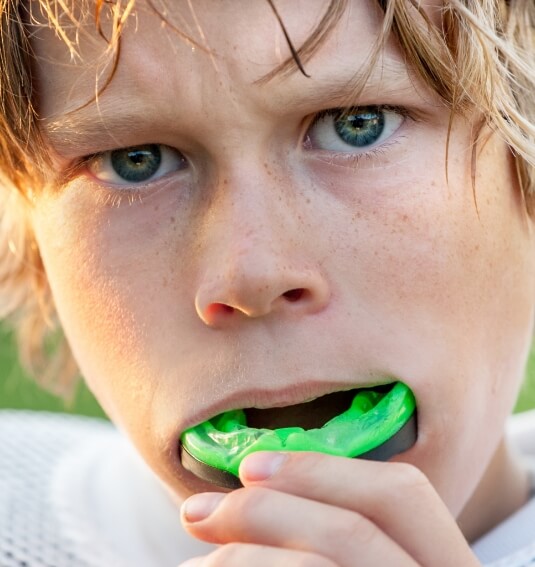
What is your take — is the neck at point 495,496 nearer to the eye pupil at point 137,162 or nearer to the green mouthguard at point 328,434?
the green mouthguard at point 328,434

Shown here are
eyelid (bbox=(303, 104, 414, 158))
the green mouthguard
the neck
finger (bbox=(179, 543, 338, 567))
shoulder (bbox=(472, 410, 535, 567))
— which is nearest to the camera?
finger (bbox=(179, 543, 338, 567))

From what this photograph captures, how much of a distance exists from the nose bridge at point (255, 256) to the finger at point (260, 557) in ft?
0.76

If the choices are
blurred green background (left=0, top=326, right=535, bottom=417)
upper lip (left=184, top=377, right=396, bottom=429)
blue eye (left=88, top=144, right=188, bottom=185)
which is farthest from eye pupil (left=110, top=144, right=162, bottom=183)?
blurred green background (left=0, top=326, right=535, bottom=417)

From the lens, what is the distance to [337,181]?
1.07 meters

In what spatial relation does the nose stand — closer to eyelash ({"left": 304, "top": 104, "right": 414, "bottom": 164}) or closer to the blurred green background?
eyelash ({"left": 304, "top": 104, "right": 414, "bottom": 164})

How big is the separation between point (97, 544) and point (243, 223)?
56 centimetres

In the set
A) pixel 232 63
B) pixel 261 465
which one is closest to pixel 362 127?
pixel 232 63

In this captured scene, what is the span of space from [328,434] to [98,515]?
523 mm

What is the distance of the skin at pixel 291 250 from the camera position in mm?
1016

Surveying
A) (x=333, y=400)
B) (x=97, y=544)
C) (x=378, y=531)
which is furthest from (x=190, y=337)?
(x=97, y=544)

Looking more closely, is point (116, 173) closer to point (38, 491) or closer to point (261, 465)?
point (261, 465)

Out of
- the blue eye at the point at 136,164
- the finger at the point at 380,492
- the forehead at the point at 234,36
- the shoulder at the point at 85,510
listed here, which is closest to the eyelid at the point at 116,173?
the blue eye at the point at 136,164

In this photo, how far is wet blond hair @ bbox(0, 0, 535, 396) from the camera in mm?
1042

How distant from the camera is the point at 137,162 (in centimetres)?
117
